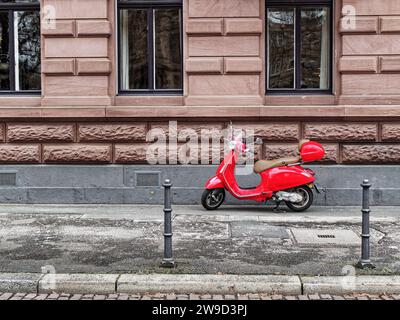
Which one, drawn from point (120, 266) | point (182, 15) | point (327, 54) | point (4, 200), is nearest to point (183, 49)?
point (182, 15)

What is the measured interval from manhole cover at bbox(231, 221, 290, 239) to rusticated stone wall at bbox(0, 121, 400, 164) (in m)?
2.15

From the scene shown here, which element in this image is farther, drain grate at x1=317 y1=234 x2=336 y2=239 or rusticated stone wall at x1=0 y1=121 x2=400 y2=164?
rusticated stone wall at x1=0 y1=121 x2=400 y2=164

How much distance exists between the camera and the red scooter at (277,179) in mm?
10547

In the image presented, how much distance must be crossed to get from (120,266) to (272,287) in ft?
6.20

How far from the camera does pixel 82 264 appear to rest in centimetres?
725

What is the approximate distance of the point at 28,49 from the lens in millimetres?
11992

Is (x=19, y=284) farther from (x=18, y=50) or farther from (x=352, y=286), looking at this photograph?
(x=18, y=50)

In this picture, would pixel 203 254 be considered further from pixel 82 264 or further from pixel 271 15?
pixel 271 15

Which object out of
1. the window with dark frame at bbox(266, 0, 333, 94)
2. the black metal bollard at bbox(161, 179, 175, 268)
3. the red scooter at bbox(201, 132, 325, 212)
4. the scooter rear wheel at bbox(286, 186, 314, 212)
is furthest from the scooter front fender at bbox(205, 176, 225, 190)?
the black metal bollard at bbox(161, 179, 175, 268)

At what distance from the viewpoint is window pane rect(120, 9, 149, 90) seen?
11.9 meters

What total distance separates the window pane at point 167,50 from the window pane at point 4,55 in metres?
3.07

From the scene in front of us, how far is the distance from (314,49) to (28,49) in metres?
5.82

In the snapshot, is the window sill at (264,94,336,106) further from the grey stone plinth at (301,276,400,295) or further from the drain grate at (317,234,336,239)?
the grey stone plinth at (301,276,400,295)

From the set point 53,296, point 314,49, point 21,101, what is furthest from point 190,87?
point 53,296
